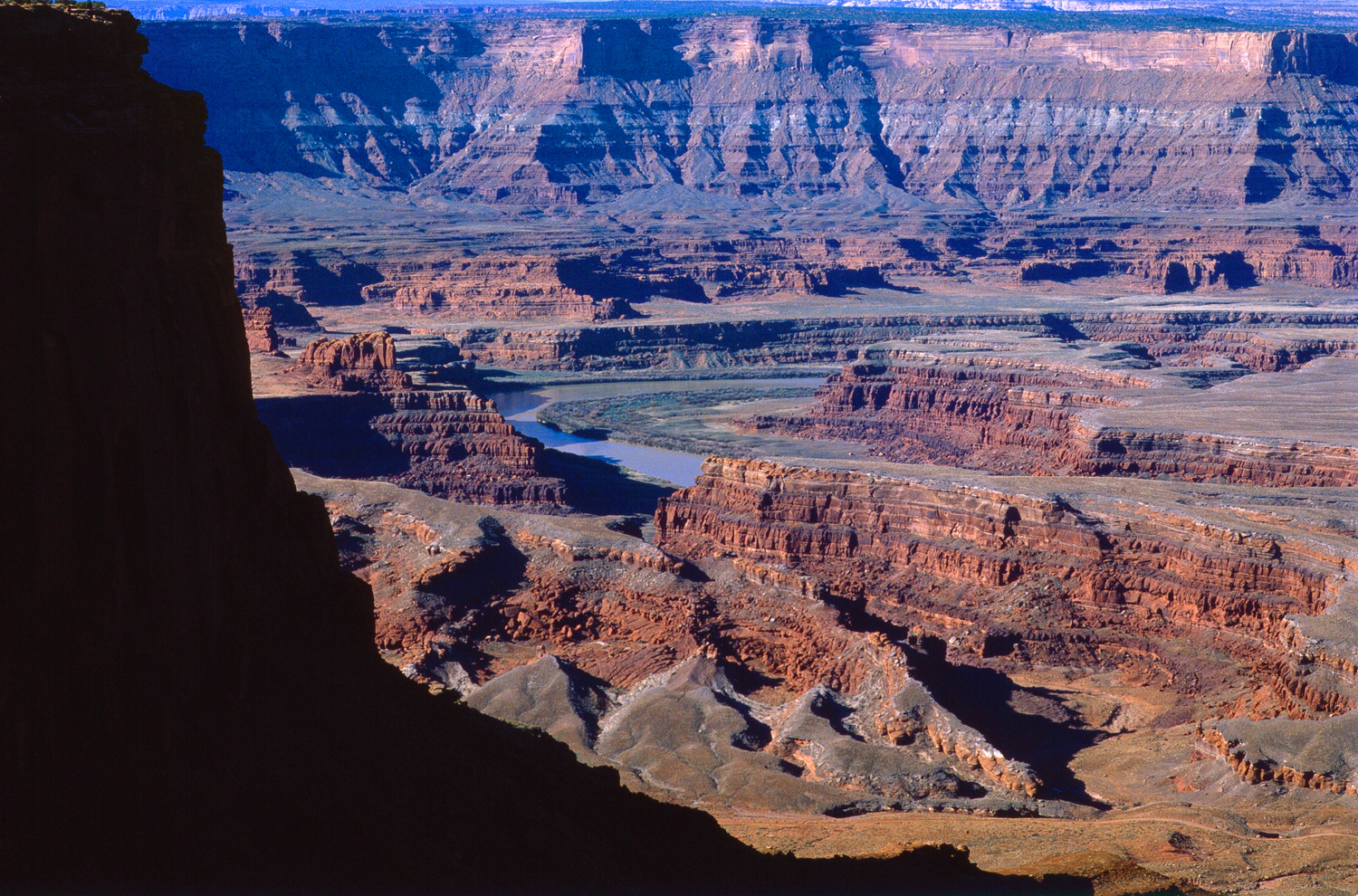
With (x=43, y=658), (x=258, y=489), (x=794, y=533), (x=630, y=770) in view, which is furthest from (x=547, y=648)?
(x=43, y=658)

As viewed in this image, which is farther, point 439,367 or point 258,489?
point 439,367

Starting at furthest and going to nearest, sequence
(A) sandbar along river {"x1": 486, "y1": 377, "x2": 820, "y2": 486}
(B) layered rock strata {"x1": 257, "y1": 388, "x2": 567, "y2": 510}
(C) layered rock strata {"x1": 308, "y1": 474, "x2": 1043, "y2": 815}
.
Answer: (A) sandbar along river {"x1": 486, "y1": 377, "x2": 820, "y2": 486} → (B) layered rock strata {"x1": 257, "y1": 388, "x2": 567, "y2": 510} → (C) layered rock strata {"x1": 308, "y1": 474, "x2": 1043, "y2": 815}

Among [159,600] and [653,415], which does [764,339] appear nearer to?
[653,415]

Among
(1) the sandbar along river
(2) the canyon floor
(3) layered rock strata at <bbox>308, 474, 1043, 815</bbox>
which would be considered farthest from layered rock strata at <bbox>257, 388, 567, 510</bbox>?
(3) layered rock strata at <bbox>308, 474, 1043, 815</bbox>

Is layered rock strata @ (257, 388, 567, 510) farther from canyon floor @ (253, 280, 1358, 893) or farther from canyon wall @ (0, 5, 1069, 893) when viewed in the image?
canyon wall @ (0, 5, 1069, 893)

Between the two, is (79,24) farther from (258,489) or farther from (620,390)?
(620,390)

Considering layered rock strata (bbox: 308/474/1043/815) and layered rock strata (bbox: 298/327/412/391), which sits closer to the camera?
layered rock strata (bbox: 308/474/1043/815)

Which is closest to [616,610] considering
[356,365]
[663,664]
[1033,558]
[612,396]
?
[663,664]
